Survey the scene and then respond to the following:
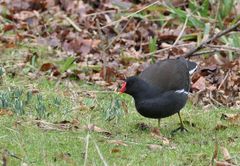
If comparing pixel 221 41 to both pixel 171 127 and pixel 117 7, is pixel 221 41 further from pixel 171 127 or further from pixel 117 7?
pixel 171 127

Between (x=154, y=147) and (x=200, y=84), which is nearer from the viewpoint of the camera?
(x=154, y=147)

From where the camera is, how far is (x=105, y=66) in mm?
8914

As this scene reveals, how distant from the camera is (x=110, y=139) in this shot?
20.2ft

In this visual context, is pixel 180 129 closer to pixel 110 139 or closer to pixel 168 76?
pixel 168 76

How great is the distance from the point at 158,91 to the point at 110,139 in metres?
0.81

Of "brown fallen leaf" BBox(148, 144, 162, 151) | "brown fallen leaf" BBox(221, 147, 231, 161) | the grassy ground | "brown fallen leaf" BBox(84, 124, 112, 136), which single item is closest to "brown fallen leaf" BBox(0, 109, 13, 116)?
the grassy ground

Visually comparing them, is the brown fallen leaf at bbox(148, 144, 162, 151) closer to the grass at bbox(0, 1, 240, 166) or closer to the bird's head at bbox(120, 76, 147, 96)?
the grass at bbox(0, 1, 240, 166)

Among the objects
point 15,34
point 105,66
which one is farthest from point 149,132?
point 15,34

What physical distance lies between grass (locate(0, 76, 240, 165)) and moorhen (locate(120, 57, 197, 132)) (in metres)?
0.20

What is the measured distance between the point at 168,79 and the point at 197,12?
12.2 ft

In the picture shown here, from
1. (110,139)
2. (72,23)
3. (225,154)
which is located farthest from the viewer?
(72,23)

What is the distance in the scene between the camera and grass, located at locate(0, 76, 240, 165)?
5602 millimetres

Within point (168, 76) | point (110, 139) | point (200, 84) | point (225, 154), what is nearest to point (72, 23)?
point (200, 84)

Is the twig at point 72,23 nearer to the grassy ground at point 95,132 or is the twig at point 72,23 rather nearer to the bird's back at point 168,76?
the grassy ground at point 95,132
